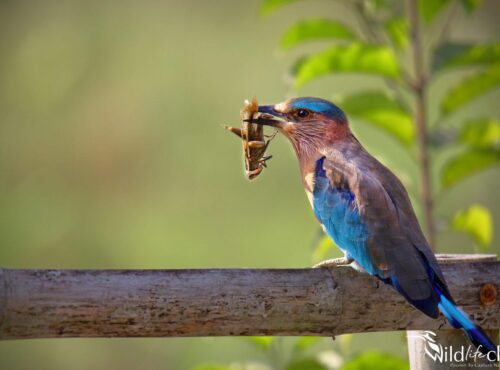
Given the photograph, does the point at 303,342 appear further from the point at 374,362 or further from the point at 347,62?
the point at 347,62

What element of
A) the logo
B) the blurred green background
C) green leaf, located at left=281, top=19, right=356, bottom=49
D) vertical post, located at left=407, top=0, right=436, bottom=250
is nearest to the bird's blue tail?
the logo

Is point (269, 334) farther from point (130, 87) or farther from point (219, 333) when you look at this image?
point (130, 87)

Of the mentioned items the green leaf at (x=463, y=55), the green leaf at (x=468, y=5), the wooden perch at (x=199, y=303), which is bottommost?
the wooden perch at (x=199, y=303)

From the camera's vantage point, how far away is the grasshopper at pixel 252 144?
3693mm

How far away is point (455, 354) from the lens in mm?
2842

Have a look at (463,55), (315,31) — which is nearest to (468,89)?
(463,55)

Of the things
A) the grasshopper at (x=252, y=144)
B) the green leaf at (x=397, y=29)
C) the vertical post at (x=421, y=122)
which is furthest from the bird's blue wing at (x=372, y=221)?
the green leaf at (x=397, y=29)

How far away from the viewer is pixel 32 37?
9141 mm

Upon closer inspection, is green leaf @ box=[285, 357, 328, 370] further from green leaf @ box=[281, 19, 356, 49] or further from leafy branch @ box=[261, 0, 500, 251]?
green leaf @ box=[281, 19, 356, 49]

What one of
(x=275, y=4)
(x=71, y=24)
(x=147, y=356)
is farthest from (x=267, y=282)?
(x=71, y=24)

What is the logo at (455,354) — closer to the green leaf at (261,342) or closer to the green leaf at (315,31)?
the green leaf at (261,342)

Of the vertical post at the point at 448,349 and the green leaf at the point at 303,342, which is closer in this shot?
the vertical post at the point at 448,349

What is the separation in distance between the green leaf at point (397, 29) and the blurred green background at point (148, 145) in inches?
132

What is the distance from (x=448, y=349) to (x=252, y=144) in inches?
45.1
